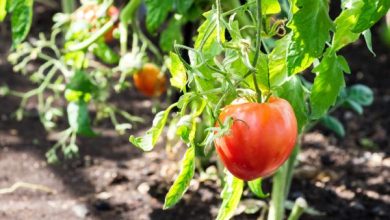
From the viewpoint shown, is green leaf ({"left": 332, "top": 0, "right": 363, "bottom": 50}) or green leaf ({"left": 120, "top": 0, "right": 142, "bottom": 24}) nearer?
green leaf ({"left": 332, "top": 0, "right": 363, "bottom": 50})

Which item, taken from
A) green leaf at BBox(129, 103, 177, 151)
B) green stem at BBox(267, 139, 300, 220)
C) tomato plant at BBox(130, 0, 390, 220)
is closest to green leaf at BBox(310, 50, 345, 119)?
tomato plant at BBox(130, 0, 390, 220)

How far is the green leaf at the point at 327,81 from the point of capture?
1.07 meters

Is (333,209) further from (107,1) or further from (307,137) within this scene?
(107,1)

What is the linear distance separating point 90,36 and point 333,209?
2.74 ft

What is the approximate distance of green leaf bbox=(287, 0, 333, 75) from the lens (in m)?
0.96

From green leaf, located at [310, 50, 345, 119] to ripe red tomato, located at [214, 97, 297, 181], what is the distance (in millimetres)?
102

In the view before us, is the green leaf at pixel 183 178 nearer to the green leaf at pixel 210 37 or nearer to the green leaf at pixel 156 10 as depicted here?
the green leaf at pixel 210 37

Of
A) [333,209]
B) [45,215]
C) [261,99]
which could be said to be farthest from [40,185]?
[261,99]

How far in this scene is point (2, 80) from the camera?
3.22 meters

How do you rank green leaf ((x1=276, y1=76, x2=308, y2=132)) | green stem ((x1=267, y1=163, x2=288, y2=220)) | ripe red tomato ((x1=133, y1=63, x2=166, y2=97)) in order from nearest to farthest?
green leaf ((x1=276, y1=76, x2=308, y2=132))
green stem ((x1=267, y1=163, x2=288, y2=220))
ripe red tomato ((x1=133, y1=63, x2=166, y2=97))

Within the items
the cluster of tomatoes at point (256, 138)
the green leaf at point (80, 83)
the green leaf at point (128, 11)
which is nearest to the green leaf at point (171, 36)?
the green leaf at point (128, 11)

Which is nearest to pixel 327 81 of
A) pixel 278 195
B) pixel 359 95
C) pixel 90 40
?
pixel 278 195

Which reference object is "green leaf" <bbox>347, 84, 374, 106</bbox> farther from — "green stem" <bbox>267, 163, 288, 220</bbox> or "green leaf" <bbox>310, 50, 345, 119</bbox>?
"green leaf" <bbox>310, 50, 345, 119</bbox>

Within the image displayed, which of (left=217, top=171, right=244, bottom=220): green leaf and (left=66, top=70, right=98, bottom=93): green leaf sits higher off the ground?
(left=217, top=171, right=244, bottom=220): green leaf
